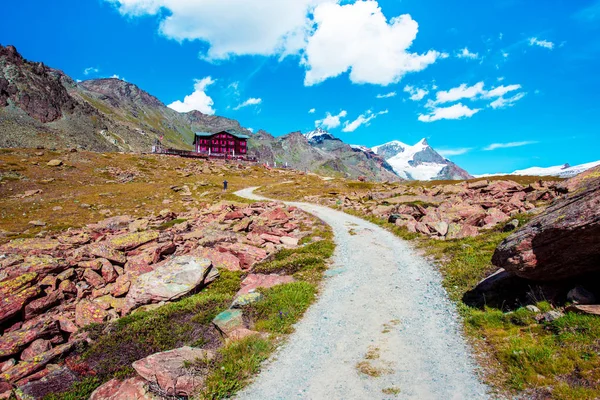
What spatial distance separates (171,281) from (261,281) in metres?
4.74

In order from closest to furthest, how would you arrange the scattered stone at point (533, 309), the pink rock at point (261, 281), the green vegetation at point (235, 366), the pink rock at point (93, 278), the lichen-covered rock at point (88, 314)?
the green vegetation at point (235, 366) → the scattered stone at point (533, 309) → the lichen-covered rock at point (88, 314) → the pink rock at point (261, 281) → the pink rock at point (93, 278)

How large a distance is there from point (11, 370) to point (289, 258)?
1317 centimetres

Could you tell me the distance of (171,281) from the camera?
50.2ft

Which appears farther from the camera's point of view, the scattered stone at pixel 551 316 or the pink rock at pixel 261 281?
the pink rock at pixel 261 281

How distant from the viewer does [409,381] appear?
781 cm

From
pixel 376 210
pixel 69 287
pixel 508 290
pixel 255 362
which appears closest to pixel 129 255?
pixel 69 287

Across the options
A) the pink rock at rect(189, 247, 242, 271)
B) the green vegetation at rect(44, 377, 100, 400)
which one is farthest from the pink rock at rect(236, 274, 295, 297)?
the green vegetation at rect(44, 377, 100, 400)

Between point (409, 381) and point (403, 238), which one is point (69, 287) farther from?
point (403, 238)

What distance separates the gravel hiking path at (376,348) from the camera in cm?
768

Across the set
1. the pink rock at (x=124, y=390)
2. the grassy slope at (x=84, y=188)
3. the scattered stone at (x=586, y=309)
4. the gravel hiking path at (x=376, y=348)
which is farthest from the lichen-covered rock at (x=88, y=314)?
the grassy slope at (x=84, y=188)

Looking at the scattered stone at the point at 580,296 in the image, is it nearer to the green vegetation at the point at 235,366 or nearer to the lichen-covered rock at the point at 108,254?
the green vegetation at the point at 235,366

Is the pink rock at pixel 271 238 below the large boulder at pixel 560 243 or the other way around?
below

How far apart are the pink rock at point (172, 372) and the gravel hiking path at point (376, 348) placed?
157 centimetres

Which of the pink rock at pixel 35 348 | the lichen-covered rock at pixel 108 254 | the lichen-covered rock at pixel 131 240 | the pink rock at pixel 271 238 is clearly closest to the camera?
the pink rock at pixel 35 348
